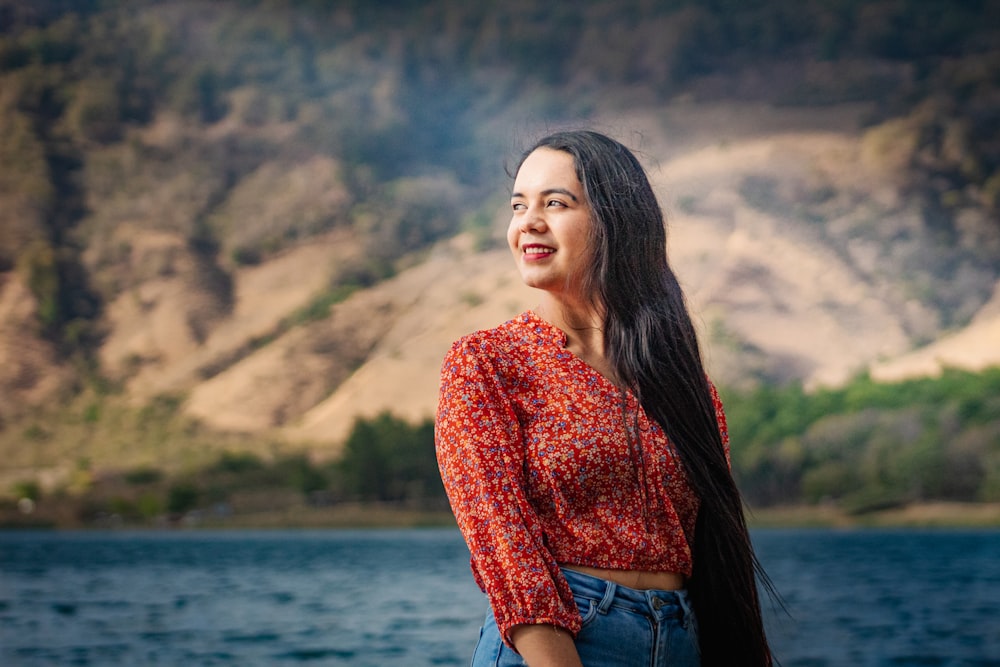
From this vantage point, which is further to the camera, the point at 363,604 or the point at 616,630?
the point at 363,604

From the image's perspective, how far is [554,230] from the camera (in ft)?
7.05

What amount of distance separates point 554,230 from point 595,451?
423 mm

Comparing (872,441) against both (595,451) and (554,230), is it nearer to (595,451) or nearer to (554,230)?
(554,230)

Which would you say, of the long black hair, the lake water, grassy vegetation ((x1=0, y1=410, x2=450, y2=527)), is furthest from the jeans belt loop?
grassy vegetation ((x1=0, y1=410, x2=450, y2=527))

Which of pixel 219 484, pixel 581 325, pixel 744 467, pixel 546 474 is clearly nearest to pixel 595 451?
pixel 546 474

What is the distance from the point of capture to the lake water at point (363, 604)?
119ft

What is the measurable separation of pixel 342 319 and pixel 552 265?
10460 centimetres

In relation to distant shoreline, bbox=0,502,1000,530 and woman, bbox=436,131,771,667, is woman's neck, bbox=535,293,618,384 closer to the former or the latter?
woman, bbox=436,131,771,667

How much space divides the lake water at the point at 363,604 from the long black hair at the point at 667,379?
633 inches

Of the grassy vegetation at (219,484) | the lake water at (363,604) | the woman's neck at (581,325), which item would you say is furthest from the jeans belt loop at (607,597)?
the grassy vegetation at (219,484)

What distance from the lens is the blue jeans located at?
6.31ft

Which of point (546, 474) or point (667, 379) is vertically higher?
point (667, 379)

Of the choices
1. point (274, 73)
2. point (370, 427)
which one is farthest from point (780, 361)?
point (274, 73)

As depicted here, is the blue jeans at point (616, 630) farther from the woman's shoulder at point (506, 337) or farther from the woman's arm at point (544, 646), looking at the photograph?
the woman's shoulder at point (506, 337)
